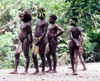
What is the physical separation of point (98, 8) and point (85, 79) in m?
2.14

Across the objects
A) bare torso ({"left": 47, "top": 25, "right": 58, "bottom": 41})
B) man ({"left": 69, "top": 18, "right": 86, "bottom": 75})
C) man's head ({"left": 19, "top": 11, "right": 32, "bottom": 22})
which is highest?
man's head ({"left": 19, "top": 11, "right": 32, "bottom": 22})

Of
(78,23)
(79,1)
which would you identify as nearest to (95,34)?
(78,23)

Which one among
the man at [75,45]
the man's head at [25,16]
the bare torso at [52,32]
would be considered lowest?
the man at [75,45]

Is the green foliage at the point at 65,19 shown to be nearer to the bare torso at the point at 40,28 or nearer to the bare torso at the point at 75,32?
the bare torso at the point at 75,32

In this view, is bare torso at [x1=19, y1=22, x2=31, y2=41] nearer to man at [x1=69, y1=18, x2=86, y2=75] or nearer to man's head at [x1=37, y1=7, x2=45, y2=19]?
man's head at [x1=37, y1=7, x2=45, y2=19]

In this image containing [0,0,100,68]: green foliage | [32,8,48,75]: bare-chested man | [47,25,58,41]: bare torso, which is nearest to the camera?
[0,0,100,68]: green foliage

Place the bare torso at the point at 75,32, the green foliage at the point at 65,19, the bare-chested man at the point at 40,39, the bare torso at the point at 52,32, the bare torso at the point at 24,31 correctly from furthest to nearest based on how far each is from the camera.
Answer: the bare torso at the point at 52,32 < the bare torso at the point at 75,32 < the bare torso at the point at 24,31 < the bare-chested man at the point at 40,39 < the green foliage at the point at 65,19

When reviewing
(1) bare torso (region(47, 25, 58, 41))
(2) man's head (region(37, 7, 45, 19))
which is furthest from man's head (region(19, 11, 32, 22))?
(1) bare torso (region(47, 25, 58, 41))

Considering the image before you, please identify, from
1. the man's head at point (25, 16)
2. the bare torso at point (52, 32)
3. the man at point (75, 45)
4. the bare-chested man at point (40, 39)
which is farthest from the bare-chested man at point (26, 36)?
the man at point (75, 45)

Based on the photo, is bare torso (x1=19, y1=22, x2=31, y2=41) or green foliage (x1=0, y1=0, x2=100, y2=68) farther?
bare torso (x1=19, y1=22, x2=31, y2=41)

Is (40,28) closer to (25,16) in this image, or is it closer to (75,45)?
(25,16)

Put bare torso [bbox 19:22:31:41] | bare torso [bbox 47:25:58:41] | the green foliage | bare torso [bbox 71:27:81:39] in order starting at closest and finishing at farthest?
the green foliage, bare torso [bbox 19:22:31:41], bare torso [bbox 71:27:81:39], bare torso [bbox 47:25:58:41]

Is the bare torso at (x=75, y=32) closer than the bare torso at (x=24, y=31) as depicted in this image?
No

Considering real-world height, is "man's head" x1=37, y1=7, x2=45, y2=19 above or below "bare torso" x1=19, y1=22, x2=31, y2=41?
above
